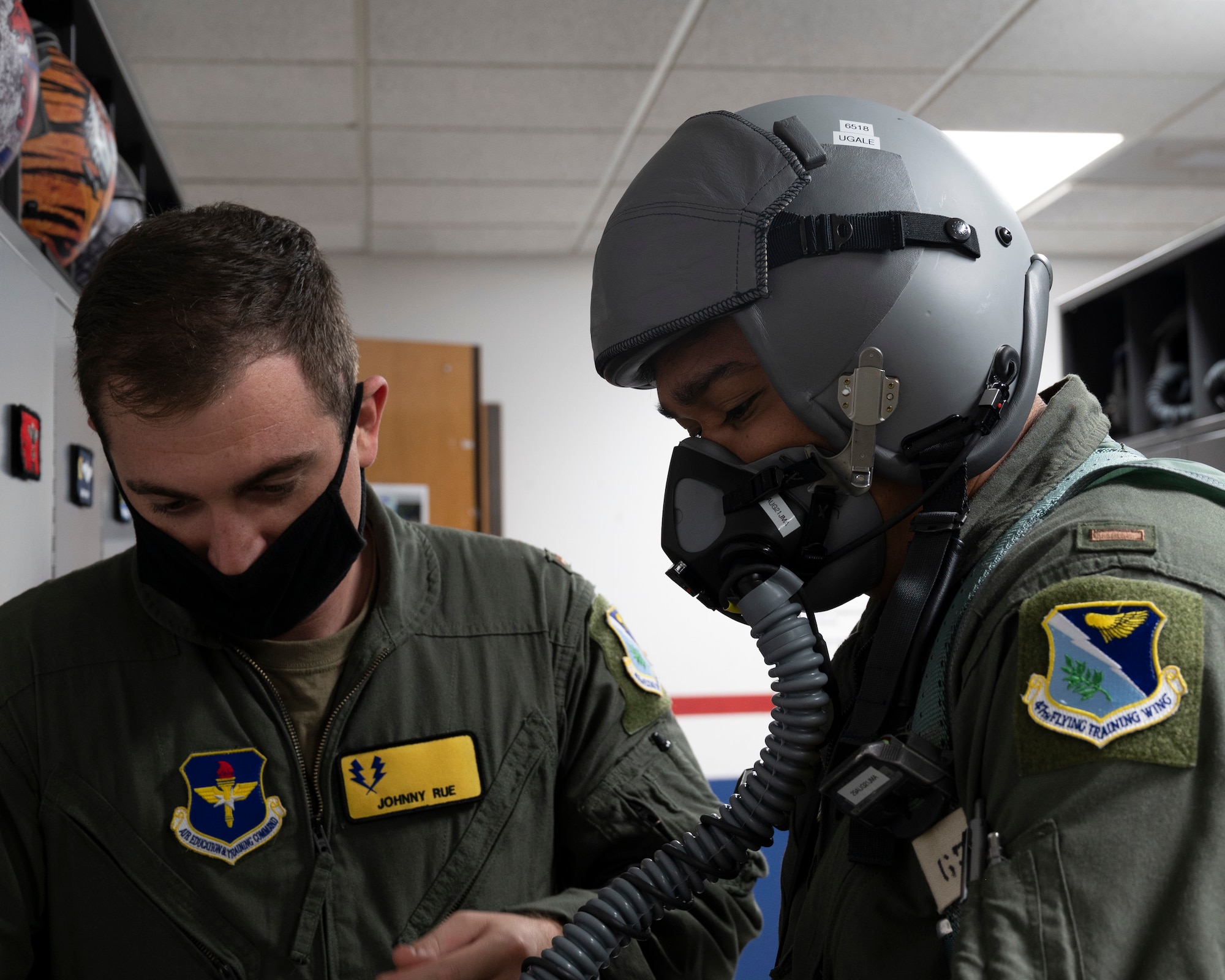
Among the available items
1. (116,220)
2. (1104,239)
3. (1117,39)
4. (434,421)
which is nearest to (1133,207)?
(1104,239)

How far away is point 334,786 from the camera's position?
1.18m

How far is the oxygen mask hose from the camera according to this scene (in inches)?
35.9

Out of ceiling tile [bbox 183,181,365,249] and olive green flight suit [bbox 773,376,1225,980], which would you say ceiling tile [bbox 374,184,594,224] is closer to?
ceiling tile [bbox 183,181,365,249]

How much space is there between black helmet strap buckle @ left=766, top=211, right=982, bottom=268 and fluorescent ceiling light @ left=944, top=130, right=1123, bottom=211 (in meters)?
3.53

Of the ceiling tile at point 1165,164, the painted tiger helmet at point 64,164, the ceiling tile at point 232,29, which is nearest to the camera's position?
the painted tiger helmet at point 64,164

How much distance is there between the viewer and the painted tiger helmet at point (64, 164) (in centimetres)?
181

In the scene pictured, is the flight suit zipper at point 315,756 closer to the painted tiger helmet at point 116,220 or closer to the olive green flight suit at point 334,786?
the olive green flight suit at point 334,786

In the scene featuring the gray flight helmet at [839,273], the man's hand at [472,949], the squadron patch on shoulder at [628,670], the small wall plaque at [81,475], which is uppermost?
the gray flight helmet at [839,273]

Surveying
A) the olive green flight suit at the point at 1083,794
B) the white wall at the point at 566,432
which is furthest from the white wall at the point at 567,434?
the olive green flight suit at the point at 1083,794

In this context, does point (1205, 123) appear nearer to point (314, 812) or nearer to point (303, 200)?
point (303, 200)

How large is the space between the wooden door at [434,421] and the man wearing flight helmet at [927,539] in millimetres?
3525

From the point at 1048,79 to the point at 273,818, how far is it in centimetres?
377

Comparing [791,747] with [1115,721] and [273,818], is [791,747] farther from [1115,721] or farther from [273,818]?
[273,818]

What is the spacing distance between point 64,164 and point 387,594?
3.72 ft
